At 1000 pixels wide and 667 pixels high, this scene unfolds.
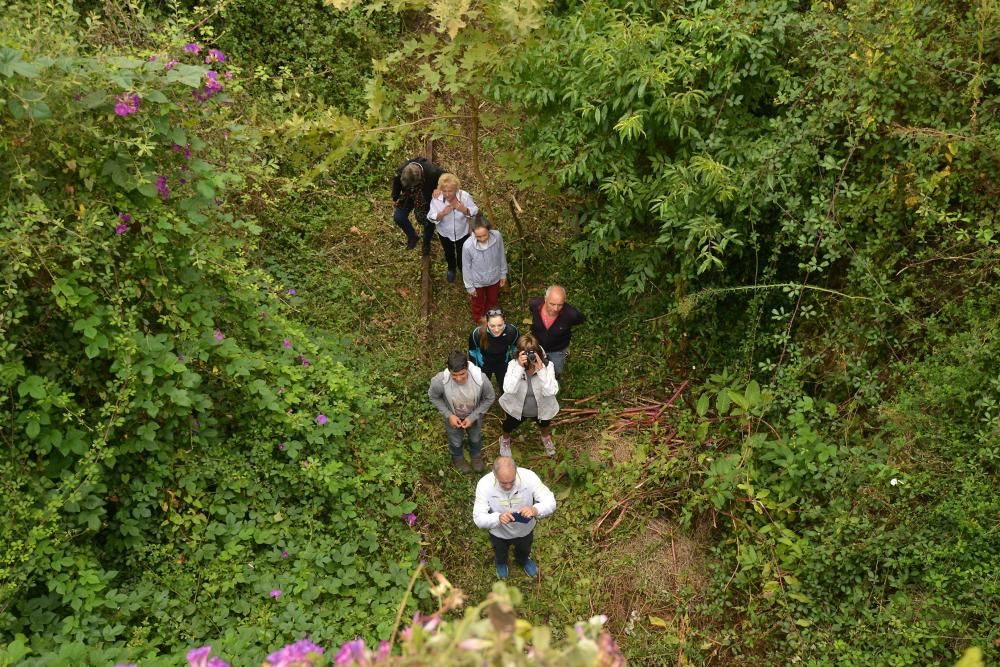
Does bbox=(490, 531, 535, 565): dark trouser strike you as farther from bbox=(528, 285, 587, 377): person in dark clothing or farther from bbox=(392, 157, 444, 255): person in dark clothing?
bbox=(392, 157, 444, 255): person in dark clothing

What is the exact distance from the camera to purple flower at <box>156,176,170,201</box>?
477 cm

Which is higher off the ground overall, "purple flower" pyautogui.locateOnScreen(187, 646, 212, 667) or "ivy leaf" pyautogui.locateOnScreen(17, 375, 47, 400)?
"purple flower" pyautogui.locateOnScreen(187, 646, 212, 667)

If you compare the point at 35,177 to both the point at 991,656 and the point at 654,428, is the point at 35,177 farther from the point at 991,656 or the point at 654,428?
the point at 991,656

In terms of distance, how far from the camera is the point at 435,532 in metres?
5.84

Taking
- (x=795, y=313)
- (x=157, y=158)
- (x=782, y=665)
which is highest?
(x=157, y=158)

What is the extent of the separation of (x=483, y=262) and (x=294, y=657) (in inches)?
192

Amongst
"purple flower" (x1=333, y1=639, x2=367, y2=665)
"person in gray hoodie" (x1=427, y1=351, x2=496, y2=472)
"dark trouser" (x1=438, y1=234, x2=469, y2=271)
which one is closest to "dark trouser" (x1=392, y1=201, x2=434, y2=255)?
"dark trouser" (x1=438, y1=234, x2=469, y2=271)

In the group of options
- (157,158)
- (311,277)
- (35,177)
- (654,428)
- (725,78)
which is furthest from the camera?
(311,277)

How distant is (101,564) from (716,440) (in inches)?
198

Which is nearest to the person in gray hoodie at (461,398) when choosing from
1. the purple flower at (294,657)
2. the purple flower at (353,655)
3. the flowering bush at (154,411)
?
the flowering bush at (154,411)

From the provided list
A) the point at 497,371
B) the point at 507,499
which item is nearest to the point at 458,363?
the point at 497,371

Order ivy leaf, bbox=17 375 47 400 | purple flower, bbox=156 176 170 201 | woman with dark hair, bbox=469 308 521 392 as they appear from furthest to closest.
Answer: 1. woman with dark hair, bbox=469 308 521 392
2. purple flower, bbox=156 176 170 201
3. ivy leaf, bbox=17 375 47 400

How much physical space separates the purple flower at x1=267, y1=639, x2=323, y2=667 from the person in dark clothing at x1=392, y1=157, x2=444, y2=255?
5421 mm

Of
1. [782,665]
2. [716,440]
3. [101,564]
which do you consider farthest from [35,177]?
[782,665]
